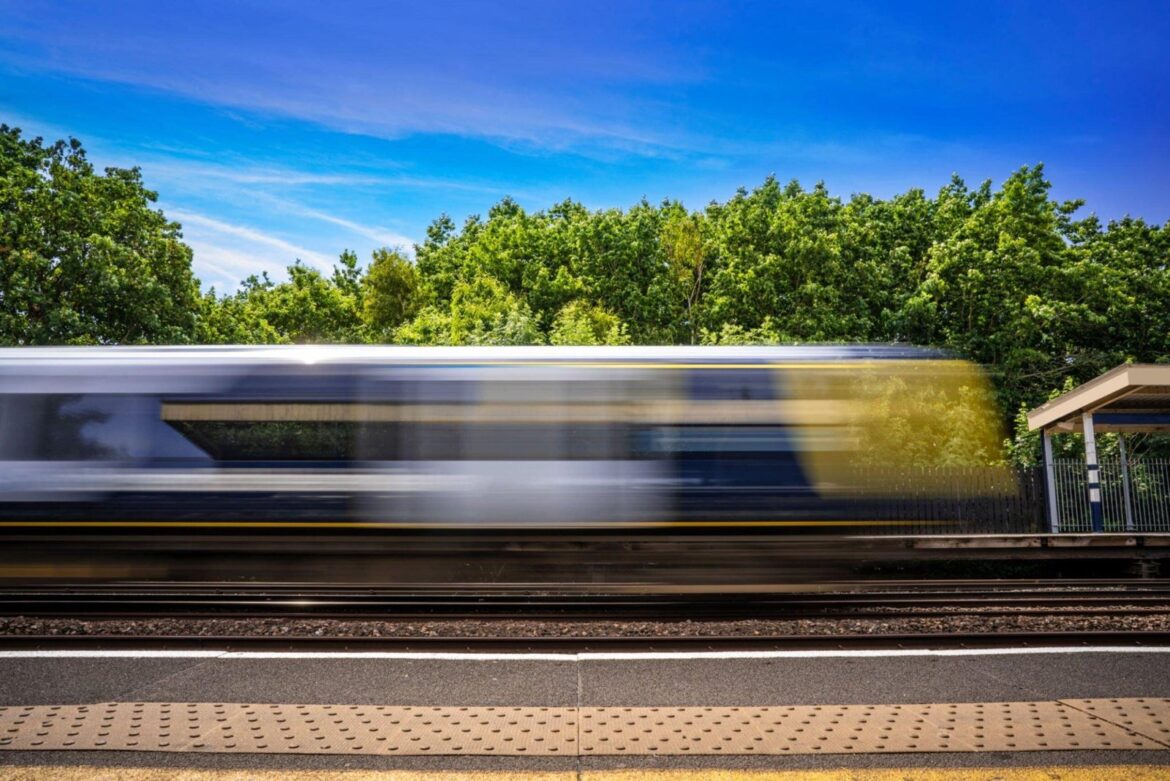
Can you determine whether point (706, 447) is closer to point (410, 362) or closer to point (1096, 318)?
point (410, 362)

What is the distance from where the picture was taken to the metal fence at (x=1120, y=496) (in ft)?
64.4

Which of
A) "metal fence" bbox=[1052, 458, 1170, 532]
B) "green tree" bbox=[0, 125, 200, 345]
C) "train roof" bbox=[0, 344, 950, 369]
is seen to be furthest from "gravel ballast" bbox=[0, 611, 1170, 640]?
"green tree" bbox=[0, 125, 200, 345]

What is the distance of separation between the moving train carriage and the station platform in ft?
8.62

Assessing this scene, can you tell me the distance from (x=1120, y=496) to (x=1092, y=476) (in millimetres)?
4546

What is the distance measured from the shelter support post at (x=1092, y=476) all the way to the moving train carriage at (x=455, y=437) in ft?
34.8

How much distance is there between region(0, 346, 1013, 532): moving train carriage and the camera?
888 cm

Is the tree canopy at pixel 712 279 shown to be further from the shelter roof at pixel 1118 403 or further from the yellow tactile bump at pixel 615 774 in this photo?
the yellow tactile bump at pixel 615 774

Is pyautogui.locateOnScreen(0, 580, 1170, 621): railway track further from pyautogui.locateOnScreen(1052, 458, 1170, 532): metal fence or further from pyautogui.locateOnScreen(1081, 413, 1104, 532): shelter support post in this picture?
pyautogui.locateOnScreen(1052, 458, 1170, 532): metal fence

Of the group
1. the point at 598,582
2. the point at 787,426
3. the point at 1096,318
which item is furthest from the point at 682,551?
the point at 1096,318

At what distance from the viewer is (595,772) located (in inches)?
151

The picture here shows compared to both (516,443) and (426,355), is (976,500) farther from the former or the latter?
(426,355)

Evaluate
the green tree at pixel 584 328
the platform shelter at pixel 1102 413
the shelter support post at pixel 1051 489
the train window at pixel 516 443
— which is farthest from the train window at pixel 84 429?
the shelter support post at pixel 1051 489

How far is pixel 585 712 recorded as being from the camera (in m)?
4.77

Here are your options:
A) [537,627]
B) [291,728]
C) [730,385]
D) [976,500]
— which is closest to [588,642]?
[537,627]
